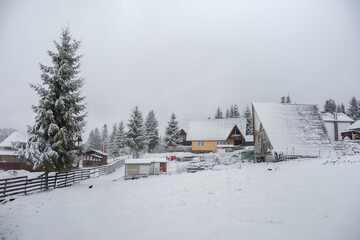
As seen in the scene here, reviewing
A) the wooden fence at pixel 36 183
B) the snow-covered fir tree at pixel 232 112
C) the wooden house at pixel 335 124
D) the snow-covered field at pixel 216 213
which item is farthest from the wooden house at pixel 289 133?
the snow-covered fir tree at pixel 232 112

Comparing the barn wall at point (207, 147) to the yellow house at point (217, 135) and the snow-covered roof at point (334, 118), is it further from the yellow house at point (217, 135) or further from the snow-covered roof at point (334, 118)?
the snow-covered roof at point (334, 118)

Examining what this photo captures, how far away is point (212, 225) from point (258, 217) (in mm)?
1706

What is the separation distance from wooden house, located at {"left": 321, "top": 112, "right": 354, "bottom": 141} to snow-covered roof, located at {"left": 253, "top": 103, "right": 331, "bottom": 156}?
21.8 m

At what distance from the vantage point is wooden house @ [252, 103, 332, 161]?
21547mm

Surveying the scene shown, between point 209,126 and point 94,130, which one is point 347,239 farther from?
point 94,130

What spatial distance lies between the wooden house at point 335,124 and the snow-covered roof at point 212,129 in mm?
17228

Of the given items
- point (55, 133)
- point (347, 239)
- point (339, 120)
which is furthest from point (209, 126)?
point (347, 239)

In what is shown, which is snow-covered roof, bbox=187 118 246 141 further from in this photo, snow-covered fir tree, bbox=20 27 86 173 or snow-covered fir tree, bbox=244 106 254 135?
snow-covered fir tree, bbox=20 27 86 173

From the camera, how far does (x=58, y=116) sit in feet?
59.8

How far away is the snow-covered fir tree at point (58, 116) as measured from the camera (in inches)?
667

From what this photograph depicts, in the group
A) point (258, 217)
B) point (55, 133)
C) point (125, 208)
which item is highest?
point (55, 133)

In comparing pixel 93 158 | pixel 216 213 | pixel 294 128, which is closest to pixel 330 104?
pixel 294 128

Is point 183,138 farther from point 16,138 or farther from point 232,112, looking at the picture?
point 16,138

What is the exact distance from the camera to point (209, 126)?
169 ft
